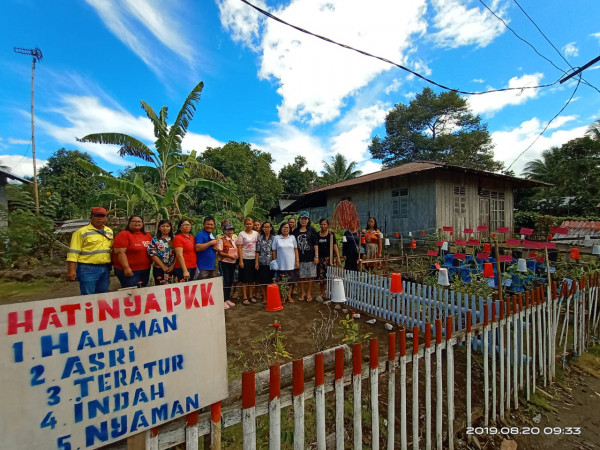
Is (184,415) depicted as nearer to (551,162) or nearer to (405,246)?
(405,246)

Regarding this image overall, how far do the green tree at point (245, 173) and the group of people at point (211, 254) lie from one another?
1314 cm

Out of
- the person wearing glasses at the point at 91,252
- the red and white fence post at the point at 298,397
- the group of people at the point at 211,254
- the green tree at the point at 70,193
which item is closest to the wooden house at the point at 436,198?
the group of people at the point at 211,254

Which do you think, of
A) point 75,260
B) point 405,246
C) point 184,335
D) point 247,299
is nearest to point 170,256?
point 75,260

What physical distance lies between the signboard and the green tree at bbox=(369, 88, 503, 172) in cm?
2580

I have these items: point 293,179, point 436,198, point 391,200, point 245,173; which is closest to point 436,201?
point 436,198

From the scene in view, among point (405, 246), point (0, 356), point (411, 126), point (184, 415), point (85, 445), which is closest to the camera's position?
point (0, 356)

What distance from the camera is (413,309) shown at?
418 centimetres

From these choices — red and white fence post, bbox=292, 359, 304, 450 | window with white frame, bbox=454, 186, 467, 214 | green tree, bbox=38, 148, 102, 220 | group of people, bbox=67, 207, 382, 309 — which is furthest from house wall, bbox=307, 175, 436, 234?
green tree, bbox=38, 148, 102, 220

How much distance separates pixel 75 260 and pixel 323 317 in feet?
11.4

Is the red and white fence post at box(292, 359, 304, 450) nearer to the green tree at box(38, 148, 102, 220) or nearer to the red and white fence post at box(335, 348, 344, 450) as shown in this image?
the red and white fence post at box(335, 348, 344, 450)

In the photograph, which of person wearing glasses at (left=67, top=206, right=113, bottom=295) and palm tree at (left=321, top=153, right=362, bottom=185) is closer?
person wearing glasses at (left=67, top=206, right=113, bottom=295)

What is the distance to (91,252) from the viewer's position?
346cm

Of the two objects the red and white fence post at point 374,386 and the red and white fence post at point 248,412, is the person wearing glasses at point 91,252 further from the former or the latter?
the red and white fence post at point 374,386

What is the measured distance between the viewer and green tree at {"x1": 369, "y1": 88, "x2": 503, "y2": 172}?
22906 mm
